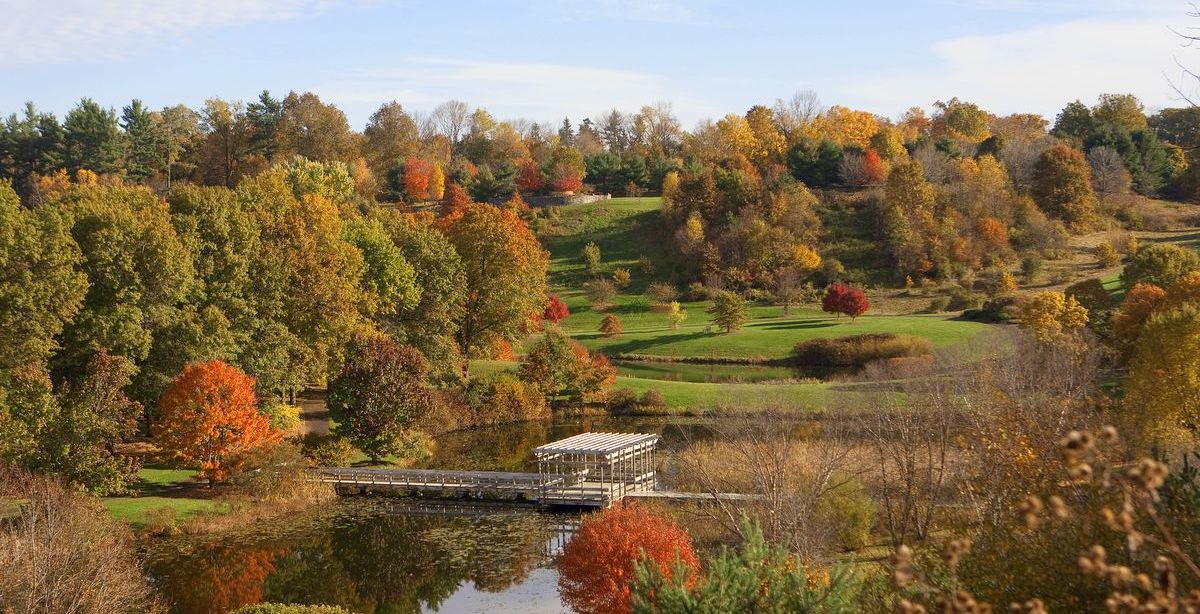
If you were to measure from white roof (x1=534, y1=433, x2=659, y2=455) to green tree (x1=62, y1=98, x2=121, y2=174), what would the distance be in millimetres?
66096

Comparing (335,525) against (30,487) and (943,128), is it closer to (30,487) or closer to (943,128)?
(30,487)

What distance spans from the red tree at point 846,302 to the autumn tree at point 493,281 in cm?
2094

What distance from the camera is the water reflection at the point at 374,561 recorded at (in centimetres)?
2862

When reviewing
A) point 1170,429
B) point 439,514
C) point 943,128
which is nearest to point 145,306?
point 439,514

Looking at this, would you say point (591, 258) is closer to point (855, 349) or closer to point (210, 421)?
point (855, 349)

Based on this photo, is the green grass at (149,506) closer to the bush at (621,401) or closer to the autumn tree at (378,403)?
the autumn tree at (378,403)

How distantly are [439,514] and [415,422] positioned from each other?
27.2 feet

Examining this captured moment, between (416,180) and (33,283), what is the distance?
7064cm

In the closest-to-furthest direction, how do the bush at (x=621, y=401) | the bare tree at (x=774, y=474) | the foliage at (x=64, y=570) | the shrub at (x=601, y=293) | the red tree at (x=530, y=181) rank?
the foliage at (x=64, y=570) < the bare tree at (x=774, y=474) < the bush at (x=621, y=401) < the shrub at (x=601, y=293) < the red tree at (x=530, y=181)

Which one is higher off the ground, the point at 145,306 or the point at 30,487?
the point at 145,306

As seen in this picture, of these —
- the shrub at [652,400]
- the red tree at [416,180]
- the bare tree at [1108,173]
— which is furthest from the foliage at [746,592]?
the red tree at [416,180]

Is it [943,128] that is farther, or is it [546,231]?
[943,128]

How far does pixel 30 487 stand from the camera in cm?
3170

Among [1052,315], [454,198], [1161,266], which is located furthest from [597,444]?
[454,198]
